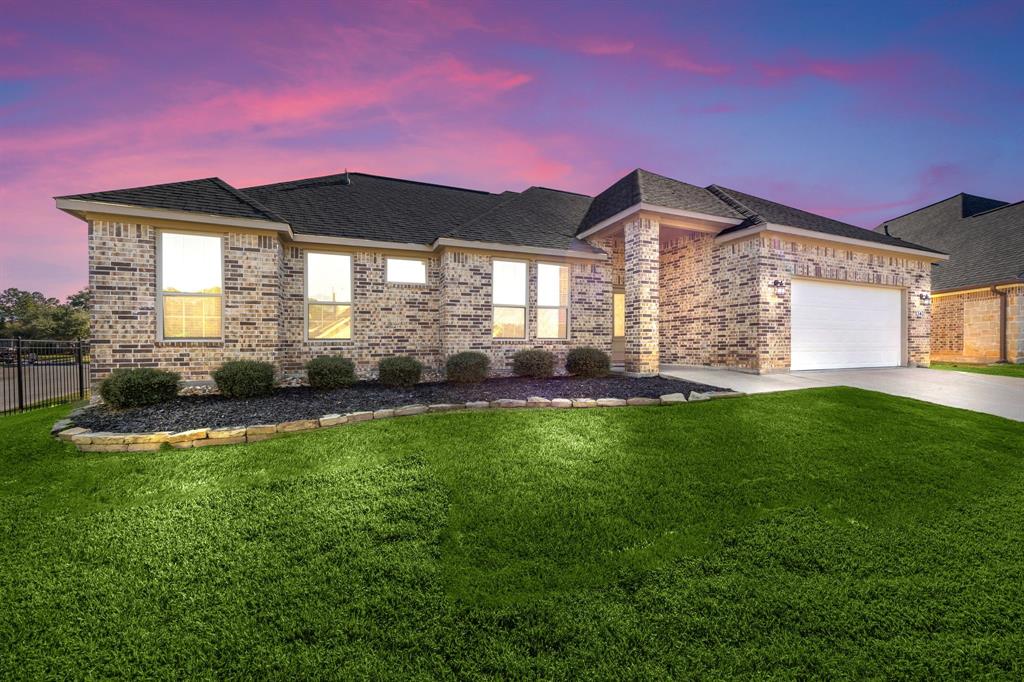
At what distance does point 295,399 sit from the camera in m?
7.09

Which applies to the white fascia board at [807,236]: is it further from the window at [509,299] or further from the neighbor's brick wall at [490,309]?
the window at [509,299]

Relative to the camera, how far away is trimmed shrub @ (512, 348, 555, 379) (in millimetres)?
9180

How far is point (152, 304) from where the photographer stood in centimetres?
762

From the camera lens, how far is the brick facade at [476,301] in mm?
7539

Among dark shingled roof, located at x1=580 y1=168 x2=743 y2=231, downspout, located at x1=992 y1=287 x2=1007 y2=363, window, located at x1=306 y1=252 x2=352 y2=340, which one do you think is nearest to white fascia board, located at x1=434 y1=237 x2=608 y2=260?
dark shingled roof, located at x1=580 y1=168 x2=743 y2=231

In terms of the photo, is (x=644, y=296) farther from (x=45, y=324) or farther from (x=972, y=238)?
(x=45, y=324)

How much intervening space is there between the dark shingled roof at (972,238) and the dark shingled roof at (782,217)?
6.73 meters

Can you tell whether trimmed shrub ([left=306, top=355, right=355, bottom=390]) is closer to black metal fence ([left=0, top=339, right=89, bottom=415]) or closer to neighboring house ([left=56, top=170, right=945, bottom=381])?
neighboring house ([left=56, top=170, right=945, bottom=381])

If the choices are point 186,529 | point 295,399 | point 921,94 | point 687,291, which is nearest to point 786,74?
point 687,291

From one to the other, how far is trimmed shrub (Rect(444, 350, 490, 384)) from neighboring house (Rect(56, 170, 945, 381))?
1123mm

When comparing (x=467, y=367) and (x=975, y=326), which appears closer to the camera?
(x=467, y=367)

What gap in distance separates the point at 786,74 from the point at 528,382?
1111 centimetres

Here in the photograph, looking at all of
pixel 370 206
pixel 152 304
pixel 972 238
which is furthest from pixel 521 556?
pixel 972 238

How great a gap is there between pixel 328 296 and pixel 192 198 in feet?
10.2
